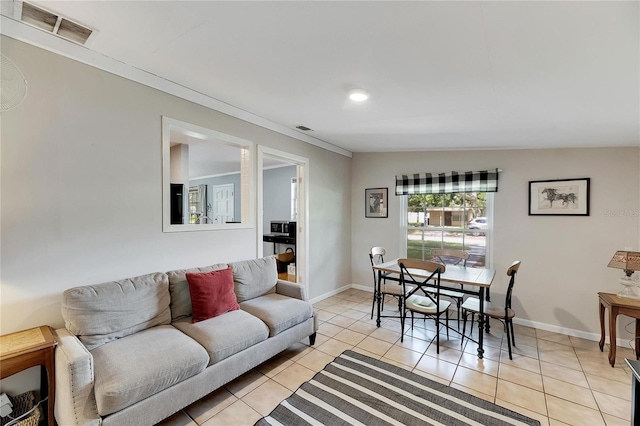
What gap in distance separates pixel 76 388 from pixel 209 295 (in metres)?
0.98

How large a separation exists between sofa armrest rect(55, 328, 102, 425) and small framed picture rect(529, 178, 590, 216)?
4.56m

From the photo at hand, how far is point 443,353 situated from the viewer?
110 inches

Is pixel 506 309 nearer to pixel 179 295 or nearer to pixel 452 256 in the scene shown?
pixel 452 256

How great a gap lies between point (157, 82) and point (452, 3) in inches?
90.5

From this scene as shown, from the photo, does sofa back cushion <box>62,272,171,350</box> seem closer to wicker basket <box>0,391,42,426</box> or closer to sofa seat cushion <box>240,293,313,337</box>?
wicker basket <box>0,391,42,426</box>

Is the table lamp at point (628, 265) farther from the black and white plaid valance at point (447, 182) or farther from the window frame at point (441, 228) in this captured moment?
the black and white plaid valance at point (447, 182)

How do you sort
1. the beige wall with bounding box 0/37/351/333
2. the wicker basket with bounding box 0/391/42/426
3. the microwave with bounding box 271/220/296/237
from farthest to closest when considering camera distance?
the microwave with bounding box 271/220/296/237 < the beige wall with bounding box 0/37/351/333 < the wicker basket with bounding box 0/391/42/426

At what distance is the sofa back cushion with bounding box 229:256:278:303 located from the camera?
2.78 metres

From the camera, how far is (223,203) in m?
7.73

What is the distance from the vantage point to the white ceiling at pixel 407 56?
1.38 meters

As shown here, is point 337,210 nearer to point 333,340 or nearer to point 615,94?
point 333,340

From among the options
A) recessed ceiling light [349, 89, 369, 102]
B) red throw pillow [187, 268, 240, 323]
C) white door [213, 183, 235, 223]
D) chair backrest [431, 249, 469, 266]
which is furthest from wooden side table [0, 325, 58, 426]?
white door [213, 183, 235, 223]

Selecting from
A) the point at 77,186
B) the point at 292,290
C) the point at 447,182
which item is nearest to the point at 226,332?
the point at 292,290

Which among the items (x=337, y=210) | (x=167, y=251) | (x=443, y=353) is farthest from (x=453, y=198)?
(x=167, y=251)
